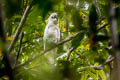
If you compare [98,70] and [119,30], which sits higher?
[119,30]

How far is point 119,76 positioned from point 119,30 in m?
0.33

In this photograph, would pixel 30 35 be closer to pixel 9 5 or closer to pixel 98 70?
pixel 98 70

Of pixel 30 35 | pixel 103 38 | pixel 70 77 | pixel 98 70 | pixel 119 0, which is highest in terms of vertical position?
pixel 119 0

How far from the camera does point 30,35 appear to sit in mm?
3314

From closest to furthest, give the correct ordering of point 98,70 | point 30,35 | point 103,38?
point 103,38 → point 98,70 → point 30,35

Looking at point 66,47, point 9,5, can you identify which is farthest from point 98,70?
point 9,5

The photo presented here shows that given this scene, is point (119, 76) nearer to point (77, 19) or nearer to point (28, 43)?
point (77, 19)

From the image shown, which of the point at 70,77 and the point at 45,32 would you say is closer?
the point at 70,77

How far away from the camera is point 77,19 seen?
0.87m

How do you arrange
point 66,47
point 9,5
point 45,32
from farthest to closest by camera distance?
point 45,32, point 66,47, point 9,5

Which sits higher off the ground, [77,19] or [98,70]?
[77,19]

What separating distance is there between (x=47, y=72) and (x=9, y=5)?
315 mm

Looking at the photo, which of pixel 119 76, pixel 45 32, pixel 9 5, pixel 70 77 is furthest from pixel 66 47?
pixel 119 76

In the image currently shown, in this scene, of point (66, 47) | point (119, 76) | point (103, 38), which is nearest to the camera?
point (119, 76)
